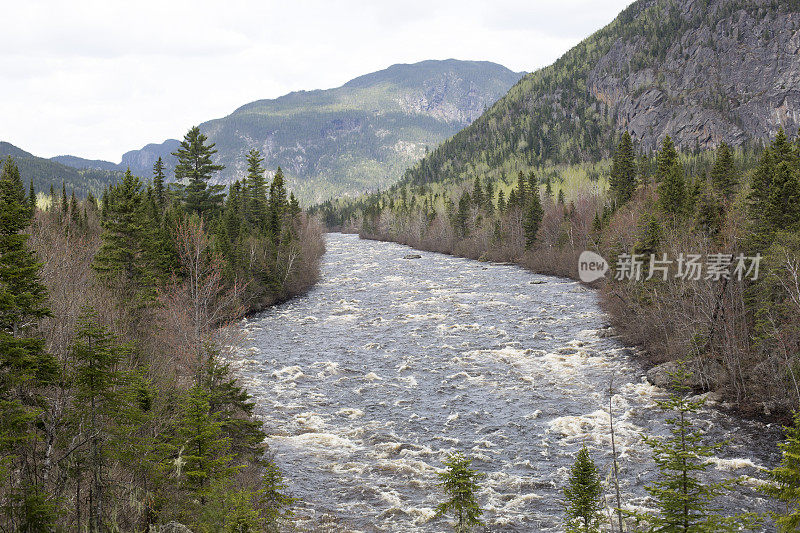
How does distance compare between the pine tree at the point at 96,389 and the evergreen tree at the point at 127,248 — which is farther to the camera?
the evergreen tree at the point at 127,248

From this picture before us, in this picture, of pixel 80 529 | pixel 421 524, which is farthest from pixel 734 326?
pixel 80 529

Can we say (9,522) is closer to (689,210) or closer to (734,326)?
(734,326)

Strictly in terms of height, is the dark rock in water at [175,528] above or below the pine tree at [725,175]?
below

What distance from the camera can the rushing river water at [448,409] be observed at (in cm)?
1719

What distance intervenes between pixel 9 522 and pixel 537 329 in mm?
35969

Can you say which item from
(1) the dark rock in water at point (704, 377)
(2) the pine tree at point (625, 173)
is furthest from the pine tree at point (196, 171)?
(2) the pine tree at point (625, 173)

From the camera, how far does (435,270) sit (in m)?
78.5

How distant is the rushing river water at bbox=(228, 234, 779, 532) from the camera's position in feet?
56.4

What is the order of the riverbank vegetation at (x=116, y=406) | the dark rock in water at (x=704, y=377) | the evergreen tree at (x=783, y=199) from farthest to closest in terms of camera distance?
the evergreen tree at (x=783, y=199) < the dark rock in water at (x=704, y=377) < the riverbank vegetation at (x=116, y=406)

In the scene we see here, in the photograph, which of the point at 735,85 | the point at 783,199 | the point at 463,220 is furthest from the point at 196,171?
the point at 735,85

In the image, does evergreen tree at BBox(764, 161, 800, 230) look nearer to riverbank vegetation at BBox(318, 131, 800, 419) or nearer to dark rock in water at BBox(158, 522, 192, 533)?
riverbank vegetation at BBox(318, 131, 800, 419)

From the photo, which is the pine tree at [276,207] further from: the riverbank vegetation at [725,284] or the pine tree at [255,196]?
the riverbank vegetation at [725,284]

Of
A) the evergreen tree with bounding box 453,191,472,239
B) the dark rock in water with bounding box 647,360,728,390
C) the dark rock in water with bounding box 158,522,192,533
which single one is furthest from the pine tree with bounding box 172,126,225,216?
the evergreen tree with bounding box 453,191,472,239

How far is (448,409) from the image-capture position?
2552cm
